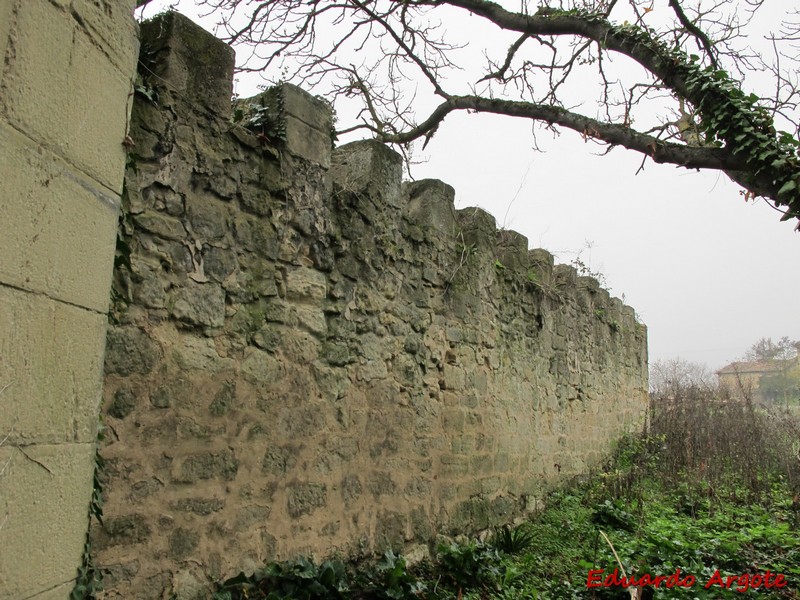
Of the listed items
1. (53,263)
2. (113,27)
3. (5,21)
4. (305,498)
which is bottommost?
(305,498)

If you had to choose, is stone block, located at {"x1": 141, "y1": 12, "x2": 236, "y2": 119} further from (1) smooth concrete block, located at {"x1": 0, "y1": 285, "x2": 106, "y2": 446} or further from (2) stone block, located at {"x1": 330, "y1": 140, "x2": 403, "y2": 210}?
(1) smooth concrete block, located at {"x1": 0, "y1": 285, "x2": 106, "y2": 446}

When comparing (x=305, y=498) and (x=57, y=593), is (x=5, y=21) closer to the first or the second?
(x=57, y=593)

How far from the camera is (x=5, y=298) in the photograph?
131cm

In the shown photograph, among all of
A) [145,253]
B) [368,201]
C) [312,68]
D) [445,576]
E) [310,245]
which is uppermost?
[312,68]

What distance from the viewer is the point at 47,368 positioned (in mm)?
1440

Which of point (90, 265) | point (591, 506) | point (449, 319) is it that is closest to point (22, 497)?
point (90, 265)

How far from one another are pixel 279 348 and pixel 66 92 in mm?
2004

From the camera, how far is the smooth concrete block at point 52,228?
4.34 ft

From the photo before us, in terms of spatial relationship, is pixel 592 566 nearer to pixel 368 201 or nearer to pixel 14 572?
pixel 368 201

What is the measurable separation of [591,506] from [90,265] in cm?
580

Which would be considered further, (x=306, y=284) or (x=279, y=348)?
Result: (x=306, y=284)

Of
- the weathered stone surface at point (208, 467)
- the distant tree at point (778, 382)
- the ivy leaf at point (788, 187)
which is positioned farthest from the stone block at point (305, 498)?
the distant tree at point (778, 382)

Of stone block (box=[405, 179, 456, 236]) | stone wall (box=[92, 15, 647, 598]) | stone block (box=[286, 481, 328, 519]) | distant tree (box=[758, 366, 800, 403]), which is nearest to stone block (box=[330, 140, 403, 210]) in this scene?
stone wall (box=[92, 15, 647, 598])

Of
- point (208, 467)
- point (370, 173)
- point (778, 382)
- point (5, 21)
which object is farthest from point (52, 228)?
point (778, 382)
